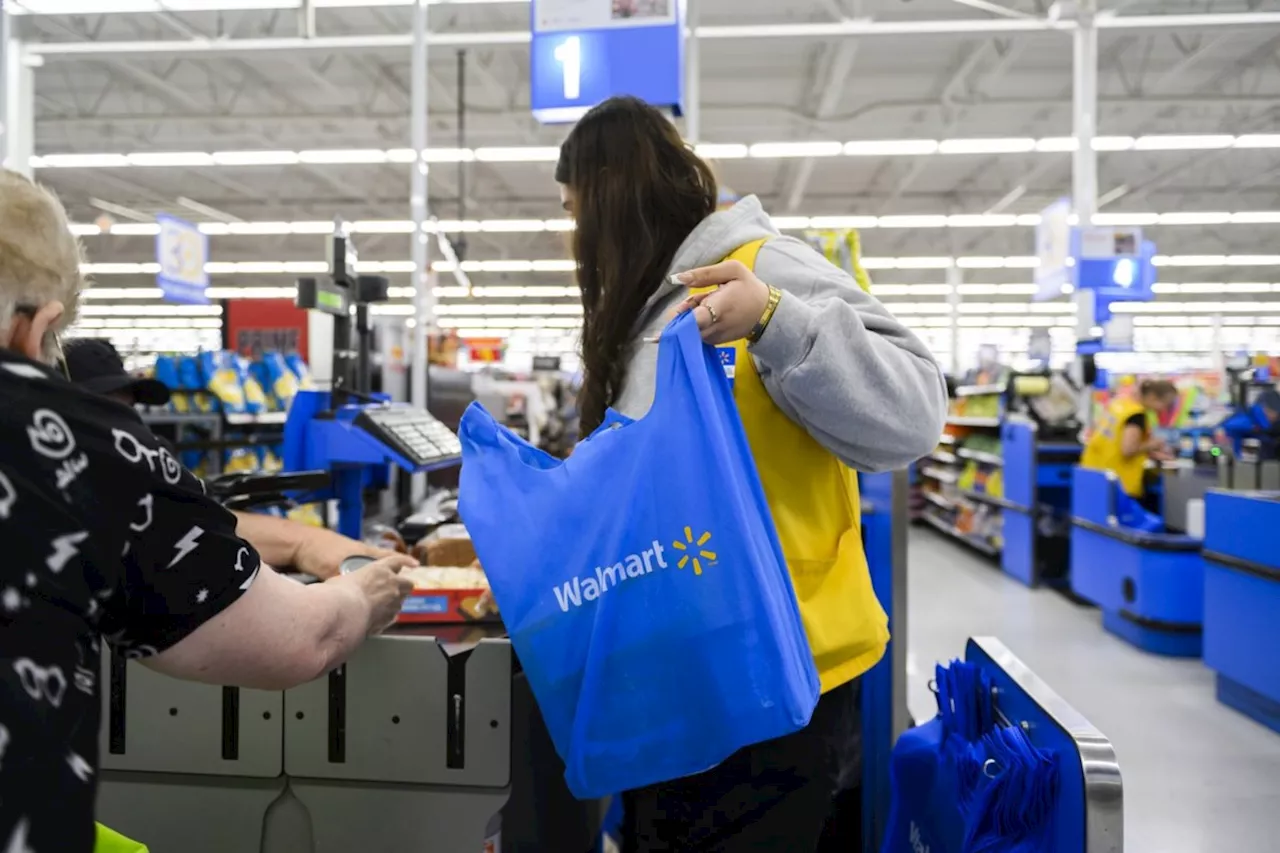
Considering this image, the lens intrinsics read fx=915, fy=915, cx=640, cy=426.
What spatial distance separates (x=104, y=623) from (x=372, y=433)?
1352mm

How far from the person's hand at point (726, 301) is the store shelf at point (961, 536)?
320 inches

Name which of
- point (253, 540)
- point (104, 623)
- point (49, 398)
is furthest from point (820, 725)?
point (253, 540)

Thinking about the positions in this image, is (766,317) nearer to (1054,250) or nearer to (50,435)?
(50,435)

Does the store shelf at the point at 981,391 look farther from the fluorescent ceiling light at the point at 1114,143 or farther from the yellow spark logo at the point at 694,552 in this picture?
the yellow spark logo at the point at 694,552

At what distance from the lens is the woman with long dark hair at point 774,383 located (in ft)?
3.70

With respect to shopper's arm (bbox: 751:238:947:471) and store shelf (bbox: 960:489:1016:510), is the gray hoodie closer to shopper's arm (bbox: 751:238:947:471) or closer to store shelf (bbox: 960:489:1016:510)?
shopper's arm (bbox: 751:238:947:471)

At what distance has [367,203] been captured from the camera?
17.2 metres

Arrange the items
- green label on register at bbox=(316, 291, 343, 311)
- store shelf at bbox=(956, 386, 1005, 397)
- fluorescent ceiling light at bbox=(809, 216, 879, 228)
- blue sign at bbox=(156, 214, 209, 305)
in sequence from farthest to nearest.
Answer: fluorescent ceiling light at bbox=(809, 216, 879, 228) → blue sign at bbox=(156, 214, 209, 305) → store shelf at bbox=(956, 386, 1005, 397) → green label on register at bbox=(316, 291, 343, 311)

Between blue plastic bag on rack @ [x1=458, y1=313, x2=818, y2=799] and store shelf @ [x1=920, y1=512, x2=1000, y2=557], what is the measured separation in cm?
813

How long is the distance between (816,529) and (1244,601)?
155 inches

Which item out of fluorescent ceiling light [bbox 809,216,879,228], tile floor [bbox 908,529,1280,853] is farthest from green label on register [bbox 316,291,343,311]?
fluorescent ceiling light [bbox 809,216,879,228]

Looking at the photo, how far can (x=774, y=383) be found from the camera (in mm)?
1184

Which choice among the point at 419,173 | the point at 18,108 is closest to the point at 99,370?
the point at 419,173

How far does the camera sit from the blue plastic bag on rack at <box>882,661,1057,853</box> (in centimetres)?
122
